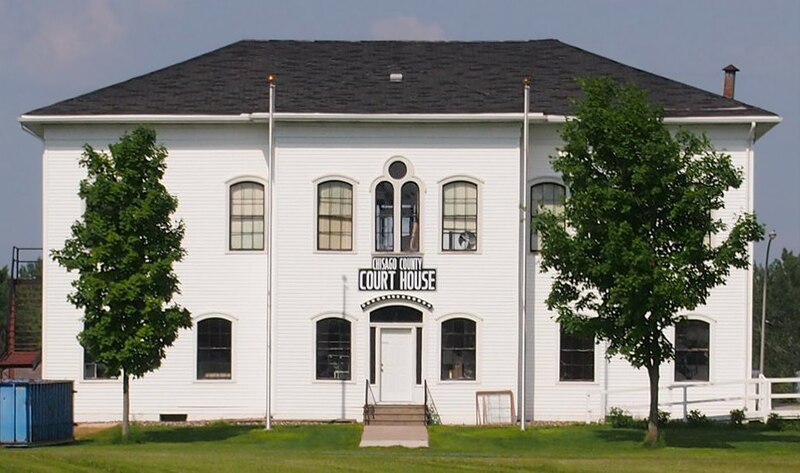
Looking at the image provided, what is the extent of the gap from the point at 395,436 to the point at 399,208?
21.6 ft

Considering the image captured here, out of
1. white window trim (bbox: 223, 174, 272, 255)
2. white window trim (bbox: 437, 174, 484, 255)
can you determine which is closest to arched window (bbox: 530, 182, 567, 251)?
white window trim (bbox: 437, 174, 484, 255)

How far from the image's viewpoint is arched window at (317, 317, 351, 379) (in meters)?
38.8

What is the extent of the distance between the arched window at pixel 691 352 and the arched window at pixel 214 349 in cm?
1176

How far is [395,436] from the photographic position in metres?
35.1

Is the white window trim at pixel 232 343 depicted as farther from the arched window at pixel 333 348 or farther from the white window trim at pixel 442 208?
the white window trim at pixel 442 208

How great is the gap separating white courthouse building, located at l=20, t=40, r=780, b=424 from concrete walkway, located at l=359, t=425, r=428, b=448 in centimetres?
178

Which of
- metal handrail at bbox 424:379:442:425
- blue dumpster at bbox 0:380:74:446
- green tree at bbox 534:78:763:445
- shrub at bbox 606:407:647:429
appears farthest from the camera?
metal handrail at bbox 424:379:442:425

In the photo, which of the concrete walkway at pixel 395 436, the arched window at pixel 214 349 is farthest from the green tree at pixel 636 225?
the arched window at pixel 214 349

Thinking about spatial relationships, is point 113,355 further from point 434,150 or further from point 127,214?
point 434,150

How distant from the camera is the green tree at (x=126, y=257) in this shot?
32938 millimetres

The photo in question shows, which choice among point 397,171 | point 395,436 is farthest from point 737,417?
point 397,171

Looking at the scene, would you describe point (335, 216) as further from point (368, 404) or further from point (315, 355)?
point (368, 404)

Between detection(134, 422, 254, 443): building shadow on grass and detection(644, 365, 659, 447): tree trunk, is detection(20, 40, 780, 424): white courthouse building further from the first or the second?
detection(644, 365, 659, 447): tree trunk

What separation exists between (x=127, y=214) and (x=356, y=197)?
767 centimetres
